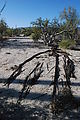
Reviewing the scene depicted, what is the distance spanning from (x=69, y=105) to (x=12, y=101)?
1428 mm

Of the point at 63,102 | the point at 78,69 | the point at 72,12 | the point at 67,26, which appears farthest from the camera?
the point at 72,12

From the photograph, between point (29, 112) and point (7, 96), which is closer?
point (29, 112)

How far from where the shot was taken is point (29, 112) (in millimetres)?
4641

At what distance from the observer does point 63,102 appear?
4.84 metres

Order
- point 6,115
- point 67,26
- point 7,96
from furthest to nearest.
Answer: point 67,26
point 7,96
point 6,115

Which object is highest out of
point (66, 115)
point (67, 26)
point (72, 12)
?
point (72, 12)

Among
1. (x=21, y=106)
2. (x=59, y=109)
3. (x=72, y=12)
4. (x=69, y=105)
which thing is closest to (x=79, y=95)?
(x=69, y=105)

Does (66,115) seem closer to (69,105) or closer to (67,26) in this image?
(69,105)

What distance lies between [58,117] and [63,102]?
502mm

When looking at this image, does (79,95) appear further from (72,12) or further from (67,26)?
(72,12)

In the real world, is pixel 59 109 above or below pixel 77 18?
below

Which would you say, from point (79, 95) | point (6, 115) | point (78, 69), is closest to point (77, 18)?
point (78, 69)

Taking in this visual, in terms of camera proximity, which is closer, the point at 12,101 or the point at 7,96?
the point at 12,101

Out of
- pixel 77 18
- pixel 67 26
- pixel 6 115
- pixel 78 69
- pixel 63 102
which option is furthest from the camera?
pixel 77 18
